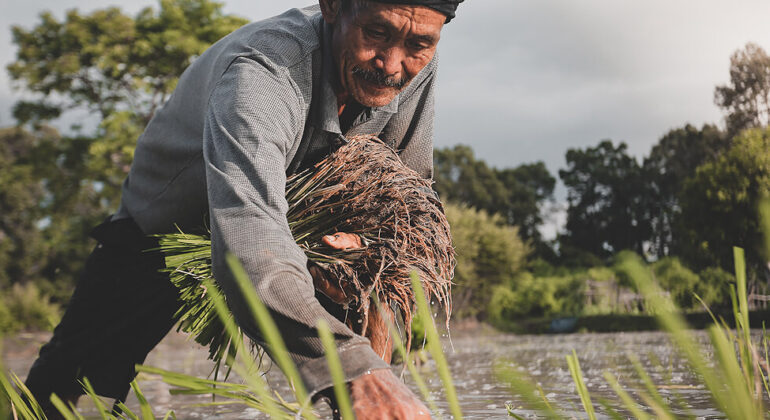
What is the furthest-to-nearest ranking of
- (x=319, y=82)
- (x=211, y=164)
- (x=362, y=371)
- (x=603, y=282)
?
(x=603, y=282) < (x=319, y=82) < (x=211, y=164) < (x=362, y=371)

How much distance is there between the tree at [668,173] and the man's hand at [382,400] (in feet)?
130

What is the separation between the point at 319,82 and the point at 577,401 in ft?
6.44

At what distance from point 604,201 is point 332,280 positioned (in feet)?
174

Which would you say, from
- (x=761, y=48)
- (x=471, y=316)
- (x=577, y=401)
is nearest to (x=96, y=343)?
(x=577, y=401)

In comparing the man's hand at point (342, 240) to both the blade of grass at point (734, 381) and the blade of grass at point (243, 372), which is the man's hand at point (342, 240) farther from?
the blade of grass at point (734, 381)

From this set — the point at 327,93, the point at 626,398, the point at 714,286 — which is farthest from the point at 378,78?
the point at 714,286

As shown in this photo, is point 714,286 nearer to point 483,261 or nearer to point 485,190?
point 483,261

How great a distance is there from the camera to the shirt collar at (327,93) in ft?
6.33

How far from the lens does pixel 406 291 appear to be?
6.63ft

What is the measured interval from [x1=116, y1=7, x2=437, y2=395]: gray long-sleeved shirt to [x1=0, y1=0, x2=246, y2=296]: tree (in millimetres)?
17826

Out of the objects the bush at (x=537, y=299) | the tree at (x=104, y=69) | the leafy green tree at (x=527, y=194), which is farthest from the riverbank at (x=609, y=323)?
the leafy green tree at (x=527, y=194)

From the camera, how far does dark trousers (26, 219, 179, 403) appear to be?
8.00 ft

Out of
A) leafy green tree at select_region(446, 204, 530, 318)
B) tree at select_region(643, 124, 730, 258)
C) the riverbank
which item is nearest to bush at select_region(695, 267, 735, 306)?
the riverbank

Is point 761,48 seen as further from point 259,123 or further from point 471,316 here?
point 259,123
